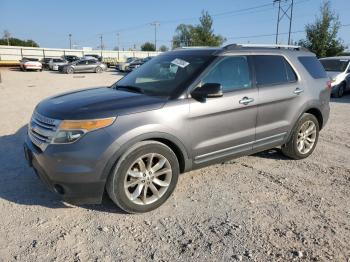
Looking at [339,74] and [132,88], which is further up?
[132,88]

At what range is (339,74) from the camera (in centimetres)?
1364

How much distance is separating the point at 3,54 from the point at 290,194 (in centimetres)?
5165

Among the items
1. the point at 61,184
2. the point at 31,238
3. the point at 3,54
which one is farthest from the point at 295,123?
the point at 3,54

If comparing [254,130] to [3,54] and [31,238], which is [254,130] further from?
[3,54]

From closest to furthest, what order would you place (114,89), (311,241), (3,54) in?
(311,241) → (114,89) → (3,54)

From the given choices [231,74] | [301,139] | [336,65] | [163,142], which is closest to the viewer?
[163,142]

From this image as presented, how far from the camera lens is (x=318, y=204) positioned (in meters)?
3.99

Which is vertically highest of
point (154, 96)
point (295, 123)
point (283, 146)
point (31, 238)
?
point (154, 96)

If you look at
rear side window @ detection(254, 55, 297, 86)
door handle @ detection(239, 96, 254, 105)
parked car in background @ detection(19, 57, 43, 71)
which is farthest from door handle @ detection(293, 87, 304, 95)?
parked car in background @ detection(19, 57, 43, 71)

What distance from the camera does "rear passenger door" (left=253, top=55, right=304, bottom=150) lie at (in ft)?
15.3

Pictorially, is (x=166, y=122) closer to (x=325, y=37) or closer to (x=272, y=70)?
(x=272, y=70)

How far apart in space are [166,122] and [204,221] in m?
1.13

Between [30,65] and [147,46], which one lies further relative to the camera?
[147,46]

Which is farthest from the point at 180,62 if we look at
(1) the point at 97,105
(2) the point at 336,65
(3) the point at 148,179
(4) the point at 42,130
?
(2) the point at 336,65
